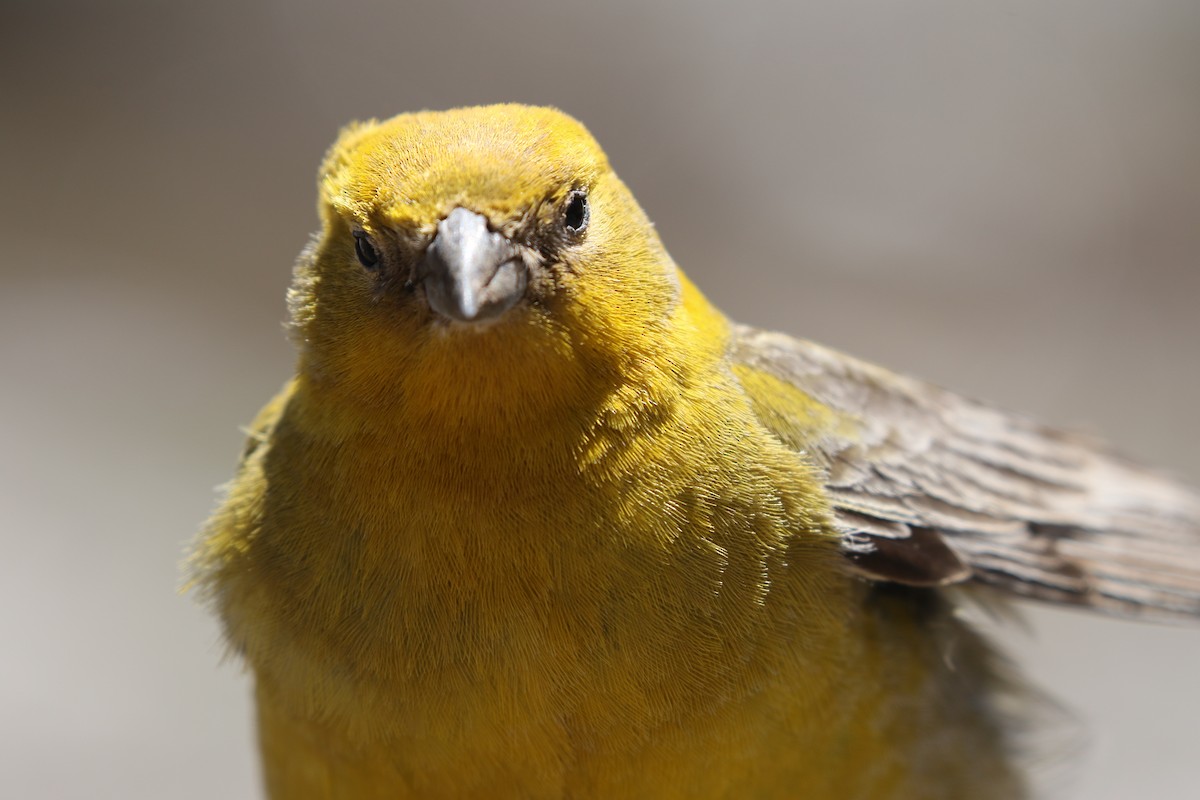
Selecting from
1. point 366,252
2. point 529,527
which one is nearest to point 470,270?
point 366,252

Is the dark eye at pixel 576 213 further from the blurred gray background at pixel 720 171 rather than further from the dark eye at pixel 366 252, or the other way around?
the blurred gray background at pixel 720 171

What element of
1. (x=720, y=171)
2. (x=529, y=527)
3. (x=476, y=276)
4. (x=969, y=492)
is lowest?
(x=529, y=527)

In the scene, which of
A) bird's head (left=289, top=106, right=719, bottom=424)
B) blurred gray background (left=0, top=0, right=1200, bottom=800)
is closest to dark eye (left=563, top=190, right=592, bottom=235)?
bird's head (left=289, top=106, right=719, bottom=424)

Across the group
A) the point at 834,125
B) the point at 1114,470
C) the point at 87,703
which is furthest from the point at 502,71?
the point at 1114,470

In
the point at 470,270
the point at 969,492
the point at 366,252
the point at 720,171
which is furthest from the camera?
the point at 720,171

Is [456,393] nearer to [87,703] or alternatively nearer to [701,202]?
[87,703]

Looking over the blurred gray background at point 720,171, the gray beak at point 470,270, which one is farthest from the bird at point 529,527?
the blurred gray background at point 720,171

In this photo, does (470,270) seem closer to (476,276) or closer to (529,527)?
(476,276)
